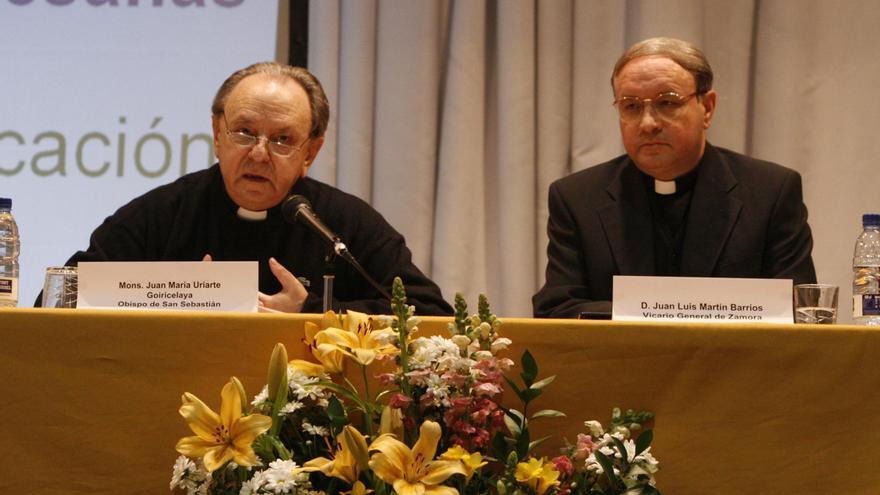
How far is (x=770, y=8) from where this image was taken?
4012mm

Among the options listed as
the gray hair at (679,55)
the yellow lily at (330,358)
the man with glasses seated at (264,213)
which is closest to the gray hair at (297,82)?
the man with glasses seated at (264,213)

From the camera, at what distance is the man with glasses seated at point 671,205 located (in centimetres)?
301

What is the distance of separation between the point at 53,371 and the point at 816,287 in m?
1.42

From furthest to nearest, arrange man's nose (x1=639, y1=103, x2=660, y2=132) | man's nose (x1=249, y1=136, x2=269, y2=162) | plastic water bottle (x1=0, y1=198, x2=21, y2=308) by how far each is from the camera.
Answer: man's nose (x1=639, y1=103, x2=660, y2=132)
man's nose (x1=249, y1=136, x2=269, y2=162)
plastic water bottle (x1=0, y1=198, x2=21, y2=308)

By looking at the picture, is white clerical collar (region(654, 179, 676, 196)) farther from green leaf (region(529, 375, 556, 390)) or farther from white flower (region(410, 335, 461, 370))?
white flower (region(410, 335, 461, 370))

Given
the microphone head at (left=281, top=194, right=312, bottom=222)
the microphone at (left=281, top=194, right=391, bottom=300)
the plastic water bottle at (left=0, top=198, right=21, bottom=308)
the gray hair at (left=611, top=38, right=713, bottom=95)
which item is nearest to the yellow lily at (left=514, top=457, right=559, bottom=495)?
the microphone at (left=281, top=194, right=391, bottom=300)

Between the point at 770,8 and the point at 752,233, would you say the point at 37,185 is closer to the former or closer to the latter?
Result: the point at 752,233

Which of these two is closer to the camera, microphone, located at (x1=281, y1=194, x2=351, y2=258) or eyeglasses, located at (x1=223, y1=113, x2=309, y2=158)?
microphone, located at (x1=281, y1=194, x2=351, y2=258)

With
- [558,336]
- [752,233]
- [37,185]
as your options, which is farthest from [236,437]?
[37,185]

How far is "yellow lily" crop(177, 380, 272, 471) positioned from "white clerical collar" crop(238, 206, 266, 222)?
1.74 meters

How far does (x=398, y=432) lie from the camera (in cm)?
155

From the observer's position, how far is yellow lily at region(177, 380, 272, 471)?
4.72ft

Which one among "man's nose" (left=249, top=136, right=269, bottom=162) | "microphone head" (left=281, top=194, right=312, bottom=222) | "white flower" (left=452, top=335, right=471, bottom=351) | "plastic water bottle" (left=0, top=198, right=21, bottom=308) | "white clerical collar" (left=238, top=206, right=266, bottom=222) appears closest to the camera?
"white flower" (left=452, top=335, right=471, bottom=351)

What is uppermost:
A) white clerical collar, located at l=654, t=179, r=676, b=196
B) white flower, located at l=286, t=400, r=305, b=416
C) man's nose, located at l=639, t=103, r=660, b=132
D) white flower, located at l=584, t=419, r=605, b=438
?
man's nose, located at l=639, t=103, r=660, b=132
